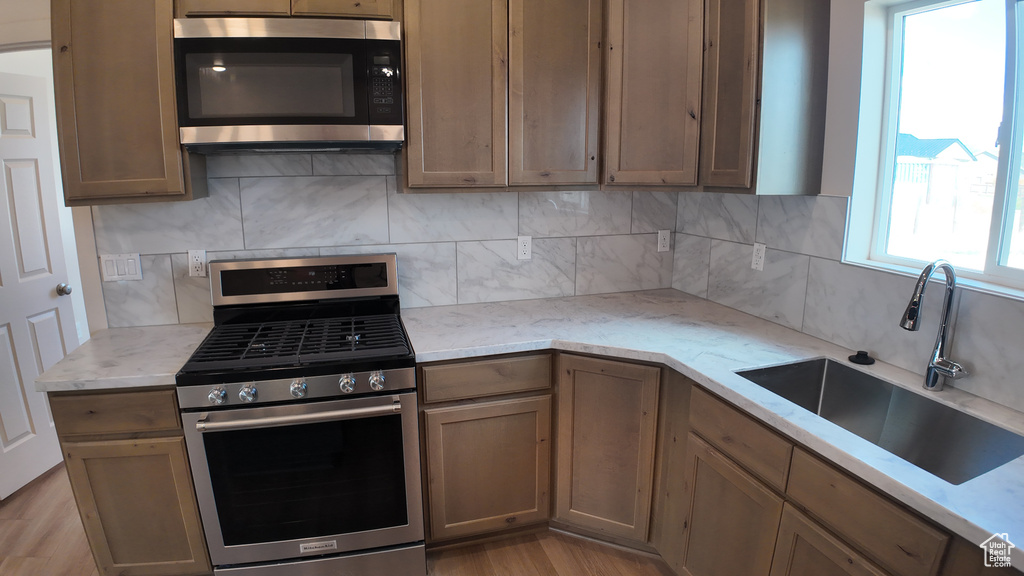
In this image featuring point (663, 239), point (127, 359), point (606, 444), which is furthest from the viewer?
point (663, 239)

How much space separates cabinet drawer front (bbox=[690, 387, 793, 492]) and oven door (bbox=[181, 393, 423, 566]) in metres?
0.94

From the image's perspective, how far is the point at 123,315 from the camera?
7.34ft

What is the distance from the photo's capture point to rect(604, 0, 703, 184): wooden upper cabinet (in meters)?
2.08

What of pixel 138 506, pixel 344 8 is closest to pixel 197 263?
pixel 138 506

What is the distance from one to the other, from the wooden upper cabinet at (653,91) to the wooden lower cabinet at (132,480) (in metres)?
1.83

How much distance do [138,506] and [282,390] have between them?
0.65 m

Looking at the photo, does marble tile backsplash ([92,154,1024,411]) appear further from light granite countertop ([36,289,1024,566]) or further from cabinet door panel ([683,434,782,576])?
cabinet door panel ([683,434,782,576])

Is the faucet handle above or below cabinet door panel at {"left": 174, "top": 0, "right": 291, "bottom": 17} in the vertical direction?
below

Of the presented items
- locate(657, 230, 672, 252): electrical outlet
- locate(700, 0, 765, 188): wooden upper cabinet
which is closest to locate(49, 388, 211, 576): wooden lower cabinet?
locate(700, 0, 765, 188): wooden upper cabinet

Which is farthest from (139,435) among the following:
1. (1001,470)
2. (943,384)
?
(943,384)

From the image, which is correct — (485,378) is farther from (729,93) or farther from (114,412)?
(729,93)

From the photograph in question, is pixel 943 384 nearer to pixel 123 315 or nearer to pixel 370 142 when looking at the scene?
pixel 370 142

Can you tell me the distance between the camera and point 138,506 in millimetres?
1847

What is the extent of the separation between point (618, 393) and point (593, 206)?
3.24 feet
